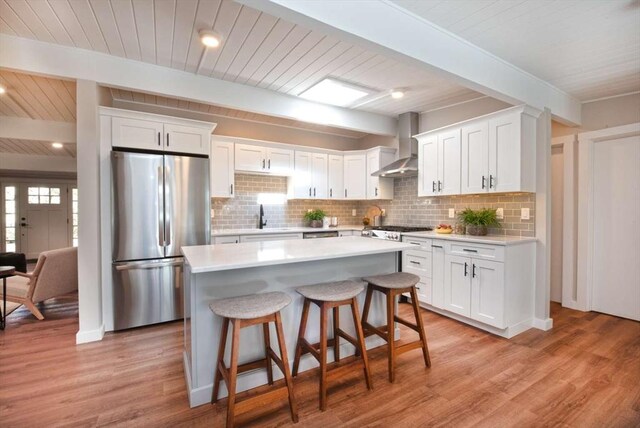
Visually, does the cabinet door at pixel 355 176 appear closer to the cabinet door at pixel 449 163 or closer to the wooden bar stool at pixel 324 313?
the cabinet door at pixel 449 163

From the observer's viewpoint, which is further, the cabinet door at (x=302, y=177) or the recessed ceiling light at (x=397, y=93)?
the cabinet door at (x=302, y=177)

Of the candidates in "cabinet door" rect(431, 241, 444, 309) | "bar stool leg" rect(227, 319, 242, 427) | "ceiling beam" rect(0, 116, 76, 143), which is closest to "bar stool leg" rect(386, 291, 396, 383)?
"bar stool leg" rect(227, 319, 242, 427)

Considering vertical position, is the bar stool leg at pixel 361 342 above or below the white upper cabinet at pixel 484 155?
below

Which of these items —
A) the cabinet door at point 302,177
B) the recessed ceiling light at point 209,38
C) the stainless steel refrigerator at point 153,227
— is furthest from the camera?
the cabinet door at point 302,177

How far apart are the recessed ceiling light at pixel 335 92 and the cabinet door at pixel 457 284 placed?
2.19 meters

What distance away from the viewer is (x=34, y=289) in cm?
335

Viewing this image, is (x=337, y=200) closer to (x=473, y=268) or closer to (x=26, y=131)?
(x=473, y=268)

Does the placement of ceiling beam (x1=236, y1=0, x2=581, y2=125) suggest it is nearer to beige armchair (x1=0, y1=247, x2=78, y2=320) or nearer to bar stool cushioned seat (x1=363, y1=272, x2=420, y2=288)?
bar stool cushioned seat (x1=363, y1=272, x2=420, y2=288)

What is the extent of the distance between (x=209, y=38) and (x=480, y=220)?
10.8 feet

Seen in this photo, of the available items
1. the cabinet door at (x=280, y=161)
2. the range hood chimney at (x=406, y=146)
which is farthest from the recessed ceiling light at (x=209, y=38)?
the range hood chimney at (x=406, y=146)

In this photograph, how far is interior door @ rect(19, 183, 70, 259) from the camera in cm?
706

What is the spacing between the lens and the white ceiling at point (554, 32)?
6.29ft

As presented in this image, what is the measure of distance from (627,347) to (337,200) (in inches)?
155

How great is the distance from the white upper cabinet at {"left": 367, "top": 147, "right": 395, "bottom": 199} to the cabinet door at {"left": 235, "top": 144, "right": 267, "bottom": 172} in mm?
1735
